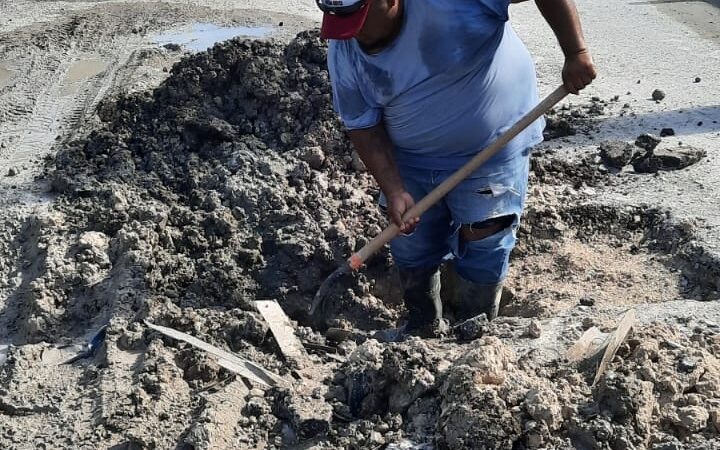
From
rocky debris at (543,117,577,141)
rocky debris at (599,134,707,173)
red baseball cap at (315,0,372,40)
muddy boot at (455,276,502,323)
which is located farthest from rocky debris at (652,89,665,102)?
red baseball cap at (315,0,372,40)

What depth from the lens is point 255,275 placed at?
15.1ft

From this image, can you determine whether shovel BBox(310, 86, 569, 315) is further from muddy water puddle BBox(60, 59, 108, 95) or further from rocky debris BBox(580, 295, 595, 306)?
muddy water puddle BBox(60, 59, 108, 95)

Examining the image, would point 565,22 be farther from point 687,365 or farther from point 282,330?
point 282,330

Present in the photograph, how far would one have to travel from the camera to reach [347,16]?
2965 mm

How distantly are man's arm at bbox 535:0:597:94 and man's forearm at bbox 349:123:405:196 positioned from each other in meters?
0.80

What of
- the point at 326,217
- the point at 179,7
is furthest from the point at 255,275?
the point at 179,7

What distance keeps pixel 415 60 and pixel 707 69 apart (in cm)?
492

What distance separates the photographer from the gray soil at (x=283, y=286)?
308 centimetres

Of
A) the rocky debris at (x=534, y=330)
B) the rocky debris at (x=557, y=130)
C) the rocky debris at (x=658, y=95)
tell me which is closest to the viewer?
the rocky debris at (x=534, y=330)

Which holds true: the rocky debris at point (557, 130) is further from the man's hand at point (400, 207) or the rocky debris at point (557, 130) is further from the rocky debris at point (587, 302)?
the man's hand at point (400, 207)

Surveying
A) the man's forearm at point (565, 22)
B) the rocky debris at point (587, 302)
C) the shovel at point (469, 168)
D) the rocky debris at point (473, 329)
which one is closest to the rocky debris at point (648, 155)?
the rocky debris at point (587, 302)

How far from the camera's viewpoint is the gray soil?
308 centimetres

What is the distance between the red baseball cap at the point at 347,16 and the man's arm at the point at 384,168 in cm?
59

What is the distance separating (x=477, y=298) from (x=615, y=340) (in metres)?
0.97
